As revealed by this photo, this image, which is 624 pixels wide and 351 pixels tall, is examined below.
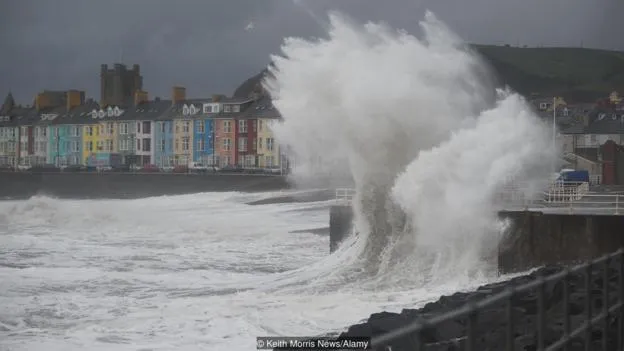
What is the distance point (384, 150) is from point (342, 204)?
5.94ft

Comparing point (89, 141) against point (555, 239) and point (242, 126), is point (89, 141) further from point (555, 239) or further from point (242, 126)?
point (555, 239)

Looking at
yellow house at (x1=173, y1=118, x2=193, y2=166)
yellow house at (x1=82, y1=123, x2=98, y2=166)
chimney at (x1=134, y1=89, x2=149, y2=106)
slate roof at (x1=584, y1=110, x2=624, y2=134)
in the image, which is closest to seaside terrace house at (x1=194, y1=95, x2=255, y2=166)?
yellow house at (x1=173, y1=118, x2=193, y2=166)

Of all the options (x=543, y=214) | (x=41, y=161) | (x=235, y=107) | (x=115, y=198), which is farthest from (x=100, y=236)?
(x=41, y=161)

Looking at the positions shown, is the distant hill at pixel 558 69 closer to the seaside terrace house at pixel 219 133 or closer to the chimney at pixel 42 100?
the seaside terrace house at pixel 219 133

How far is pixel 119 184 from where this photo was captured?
184ft

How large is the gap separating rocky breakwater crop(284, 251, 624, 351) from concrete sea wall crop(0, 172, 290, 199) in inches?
1741

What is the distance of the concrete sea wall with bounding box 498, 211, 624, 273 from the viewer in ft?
47.7

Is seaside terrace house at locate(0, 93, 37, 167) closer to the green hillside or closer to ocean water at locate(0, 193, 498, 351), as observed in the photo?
ocean water at locate(0, 193, 498, 351)

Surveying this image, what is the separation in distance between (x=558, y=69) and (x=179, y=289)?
12231 centimetres

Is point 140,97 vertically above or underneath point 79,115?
above

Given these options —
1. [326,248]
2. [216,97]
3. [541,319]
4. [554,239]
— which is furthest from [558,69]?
[541,319]

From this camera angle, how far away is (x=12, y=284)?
15.7 metres

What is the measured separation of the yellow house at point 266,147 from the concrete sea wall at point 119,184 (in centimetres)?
557

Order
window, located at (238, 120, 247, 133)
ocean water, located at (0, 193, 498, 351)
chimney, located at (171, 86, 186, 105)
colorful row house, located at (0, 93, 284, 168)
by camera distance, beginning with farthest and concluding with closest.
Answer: chimney, located at (171, 86, 186, 105)
colorful row house, located at (0, 93, 284, 168)
window, located at (238, 120, 247, 133)
ocean water, located at (0, 193, 498, 351)
